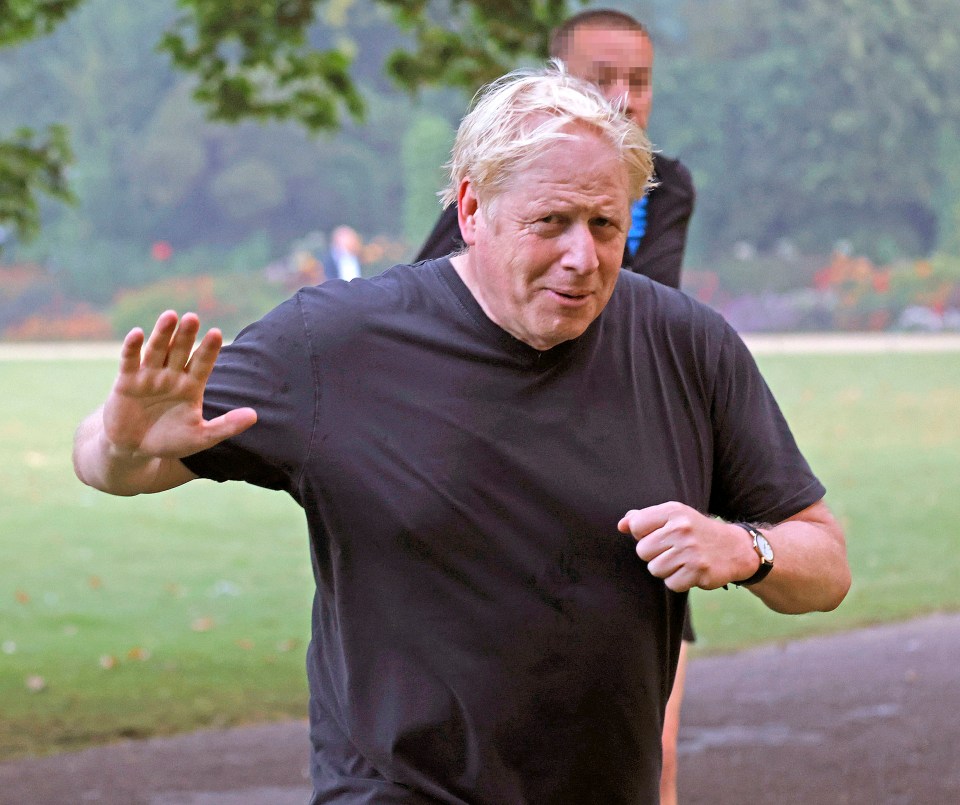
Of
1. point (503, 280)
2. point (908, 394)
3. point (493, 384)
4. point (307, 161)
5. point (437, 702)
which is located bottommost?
point (908, 394)

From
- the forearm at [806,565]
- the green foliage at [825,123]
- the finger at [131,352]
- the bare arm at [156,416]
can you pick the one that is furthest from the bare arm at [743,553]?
the green foliage at [825,123]

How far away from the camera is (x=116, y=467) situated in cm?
221

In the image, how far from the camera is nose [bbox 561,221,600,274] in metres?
2.24

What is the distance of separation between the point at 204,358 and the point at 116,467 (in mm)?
250

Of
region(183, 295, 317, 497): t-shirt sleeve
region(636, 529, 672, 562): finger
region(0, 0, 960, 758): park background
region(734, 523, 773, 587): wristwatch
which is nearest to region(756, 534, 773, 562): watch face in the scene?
region(734, 523, 773, 587): wristwatch

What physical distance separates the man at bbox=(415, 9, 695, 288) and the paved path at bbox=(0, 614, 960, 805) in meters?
2.38

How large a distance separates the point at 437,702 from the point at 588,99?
37.4 inches

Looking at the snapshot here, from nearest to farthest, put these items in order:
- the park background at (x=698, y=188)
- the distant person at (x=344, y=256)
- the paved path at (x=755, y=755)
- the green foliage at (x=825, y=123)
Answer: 1. the paved path at (x=755, y=755)
2. the distant person at (x=344, y=256)
3. the park background at (x=698, y=188)
4. the green foliage at (x=825, y=123)

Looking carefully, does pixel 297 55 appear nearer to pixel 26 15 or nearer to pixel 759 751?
pixel 26 15

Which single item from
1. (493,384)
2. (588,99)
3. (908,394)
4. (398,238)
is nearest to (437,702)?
(493,384)

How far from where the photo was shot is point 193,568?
435 inches

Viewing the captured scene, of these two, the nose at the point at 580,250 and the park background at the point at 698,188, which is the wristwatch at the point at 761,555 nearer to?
the nose at the point at 580,250

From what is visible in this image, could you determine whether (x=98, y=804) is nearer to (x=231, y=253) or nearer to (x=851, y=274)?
(x=231, y=253)

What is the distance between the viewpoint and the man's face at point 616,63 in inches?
144
